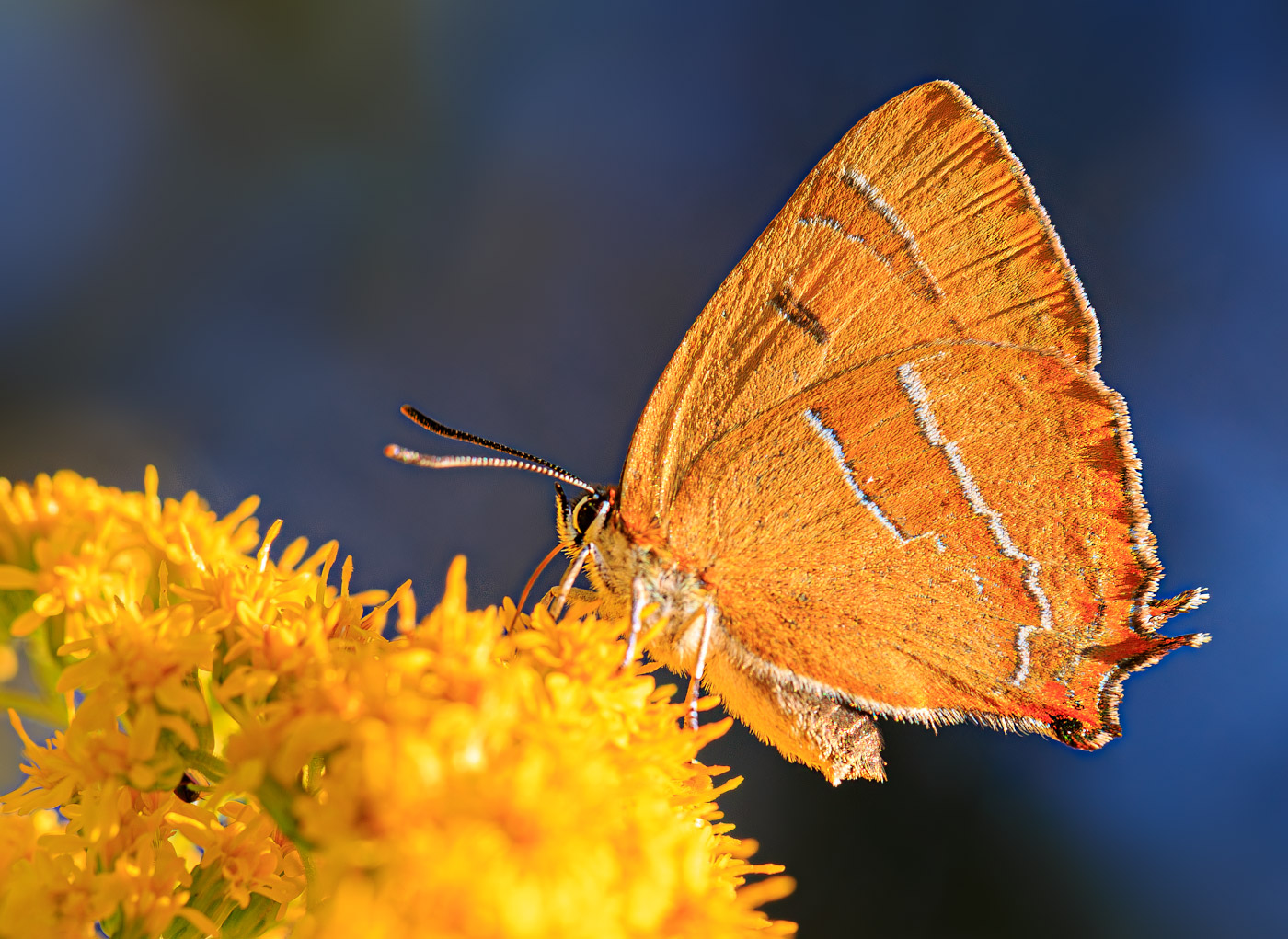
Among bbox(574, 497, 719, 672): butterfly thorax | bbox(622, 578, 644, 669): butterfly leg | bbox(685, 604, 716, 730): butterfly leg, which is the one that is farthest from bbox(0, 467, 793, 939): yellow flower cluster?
bbox(574, 497, 719, 672): butterfly thorax

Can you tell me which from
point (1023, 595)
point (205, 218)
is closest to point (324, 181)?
point (205, 218)

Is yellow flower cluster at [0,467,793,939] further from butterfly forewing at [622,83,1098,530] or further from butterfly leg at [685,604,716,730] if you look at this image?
→ butterfly forewing at [622,83,1098,530]

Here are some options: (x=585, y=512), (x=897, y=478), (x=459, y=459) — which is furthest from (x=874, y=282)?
(x=459, y=459)

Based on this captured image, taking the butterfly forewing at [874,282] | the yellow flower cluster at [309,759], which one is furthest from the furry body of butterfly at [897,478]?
the yellow flower cluster at [309,759]

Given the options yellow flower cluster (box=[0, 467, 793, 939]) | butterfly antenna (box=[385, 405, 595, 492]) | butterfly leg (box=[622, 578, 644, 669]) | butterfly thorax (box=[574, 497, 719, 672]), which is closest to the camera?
yellow flower cluster (box=[0, 467, 793, 939])

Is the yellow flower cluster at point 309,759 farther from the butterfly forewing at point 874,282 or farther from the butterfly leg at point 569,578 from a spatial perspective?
the butterfly forewing at point 874,282

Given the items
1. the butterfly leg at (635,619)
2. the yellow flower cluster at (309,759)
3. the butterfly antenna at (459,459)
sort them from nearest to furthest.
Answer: the yellow flower cluster at (309,759)
the butterfly leg at (635,619)
the butterfly antenna at (459,459)
